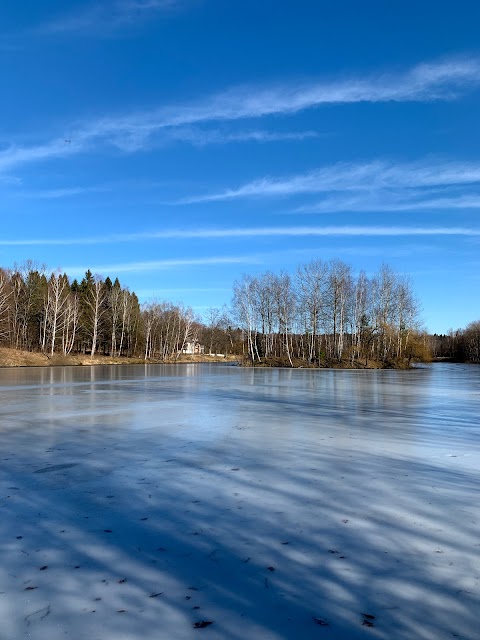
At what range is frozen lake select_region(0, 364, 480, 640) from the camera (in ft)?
6.53

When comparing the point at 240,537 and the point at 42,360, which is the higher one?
the point at 240,537

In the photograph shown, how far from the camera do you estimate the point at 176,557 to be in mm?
2586

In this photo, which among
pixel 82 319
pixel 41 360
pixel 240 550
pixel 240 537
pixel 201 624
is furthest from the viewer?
pixel 82 319

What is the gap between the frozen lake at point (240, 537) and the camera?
199 cm

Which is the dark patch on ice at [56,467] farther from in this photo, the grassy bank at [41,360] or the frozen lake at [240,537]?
the grassy bank at [41,360]

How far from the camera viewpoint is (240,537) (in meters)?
2.87

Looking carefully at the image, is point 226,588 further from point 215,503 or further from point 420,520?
point 420,520

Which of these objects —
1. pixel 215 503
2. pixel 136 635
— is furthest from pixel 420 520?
pixel 136 635

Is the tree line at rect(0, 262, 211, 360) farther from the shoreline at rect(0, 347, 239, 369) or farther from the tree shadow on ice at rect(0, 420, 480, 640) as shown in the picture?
the tree shadow on ice at rect(0, 420, 480, 640)

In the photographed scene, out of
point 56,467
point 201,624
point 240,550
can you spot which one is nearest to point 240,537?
point 240,550

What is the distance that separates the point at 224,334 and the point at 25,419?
75855 mm

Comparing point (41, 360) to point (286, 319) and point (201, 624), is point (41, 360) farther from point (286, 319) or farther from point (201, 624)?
point (201, 624)

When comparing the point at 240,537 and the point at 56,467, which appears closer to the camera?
the point at 240,537

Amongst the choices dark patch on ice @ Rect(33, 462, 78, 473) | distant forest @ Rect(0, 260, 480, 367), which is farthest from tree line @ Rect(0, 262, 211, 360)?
dark patch on ice @ Rect(33, 462, 78, 473)
